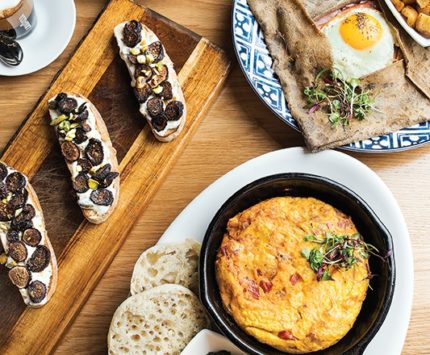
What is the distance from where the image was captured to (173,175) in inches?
146

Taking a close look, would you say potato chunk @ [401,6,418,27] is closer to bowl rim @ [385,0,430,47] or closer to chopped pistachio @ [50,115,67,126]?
bowl rim @ [385,0,430,47]

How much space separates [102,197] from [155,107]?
514 mm

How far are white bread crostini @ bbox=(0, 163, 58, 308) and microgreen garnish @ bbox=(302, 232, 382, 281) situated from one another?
1263 mm

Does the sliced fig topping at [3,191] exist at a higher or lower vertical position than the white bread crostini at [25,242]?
higher

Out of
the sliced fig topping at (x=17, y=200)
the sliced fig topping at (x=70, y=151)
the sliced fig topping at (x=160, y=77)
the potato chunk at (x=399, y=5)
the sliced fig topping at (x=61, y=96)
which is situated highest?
the potato chunk at (x=399, y=5)

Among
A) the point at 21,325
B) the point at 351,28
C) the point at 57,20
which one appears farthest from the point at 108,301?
the point at 351,28

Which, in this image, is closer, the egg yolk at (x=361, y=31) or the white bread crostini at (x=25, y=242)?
the white bread crostini at (x=25, y=242)

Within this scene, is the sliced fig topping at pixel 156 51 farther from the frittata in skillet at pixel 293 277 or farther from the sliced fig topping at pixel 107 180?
the frittata in skillet at pixel 293 277

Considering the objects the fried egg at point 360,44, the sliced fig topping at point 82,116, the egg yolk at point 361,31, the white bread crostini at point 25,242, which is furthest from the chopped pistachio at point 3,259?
the egg yolk at point 361,31

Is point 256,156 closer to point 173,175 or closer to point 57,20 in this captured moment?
point 173,175

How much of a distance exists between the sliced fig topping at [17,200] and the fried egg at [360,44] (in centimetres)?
169

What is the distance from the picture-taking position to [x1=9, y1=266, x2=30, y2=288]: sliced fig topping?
3.42 metres

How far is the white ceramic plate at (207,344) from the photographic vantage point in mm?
3135

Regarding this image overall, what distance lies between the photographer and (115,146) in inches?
144
